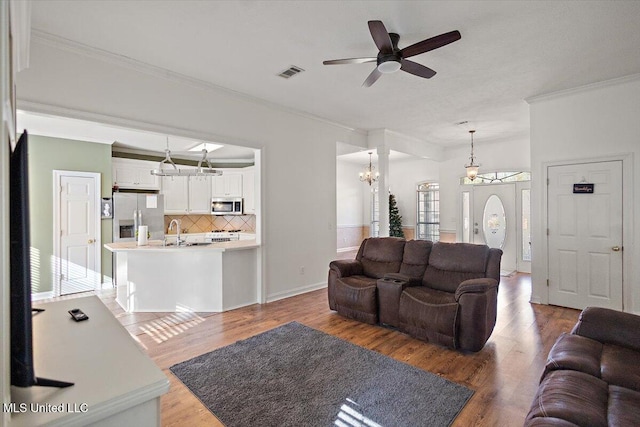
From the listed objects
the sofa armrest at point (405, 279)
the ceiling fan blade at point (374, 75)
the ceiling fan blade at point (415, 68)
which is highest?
the ceiling fan blade at point (415, 68)

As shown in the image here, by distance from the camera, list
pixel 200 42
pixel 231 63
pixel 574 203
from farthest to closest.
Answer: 1. pixel 574 203
2. pixel 231 63
3. pixel 200 42

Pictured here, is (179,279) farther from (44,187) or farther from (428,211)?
(428,211)

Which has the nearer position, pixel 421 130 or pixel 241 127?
pixel 241 127

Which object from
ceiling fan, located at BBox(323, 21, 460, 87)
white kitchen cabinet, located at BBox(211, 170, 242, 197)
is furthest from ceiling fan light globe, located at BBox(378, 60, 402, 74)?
white kitchen cabinet, located at BBox(211, 170, 242, 197)

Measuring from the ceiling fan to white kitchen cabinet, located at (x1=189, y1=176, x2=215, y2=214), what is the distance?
17.7 feet

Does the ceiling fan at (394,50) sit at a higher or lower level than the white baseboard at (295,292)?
higher

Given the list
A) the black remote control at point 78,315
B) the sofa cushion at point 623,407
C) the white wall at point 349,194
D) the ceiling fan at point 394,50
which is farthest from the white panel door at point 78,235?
the sofa cushion at point 623,407

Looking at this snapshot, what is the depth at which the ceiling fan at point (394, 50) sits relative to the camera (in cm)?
239

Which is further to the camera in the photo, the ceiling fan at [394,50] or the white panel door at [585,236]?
the white panel door at [585,236]

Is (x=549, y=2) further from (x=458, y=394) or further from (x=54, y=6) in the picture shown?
(x=54, y=6)

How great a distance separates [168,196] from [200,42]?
15.2 ft

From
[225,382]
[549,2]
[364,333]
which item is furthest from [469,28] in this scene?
[225,382]

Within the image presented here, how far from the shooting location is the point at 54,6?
244 centimetres

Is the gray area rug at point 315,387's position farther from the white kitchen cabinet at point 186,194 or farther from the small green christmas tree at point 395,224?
the small green christmas tree at point 395,224
